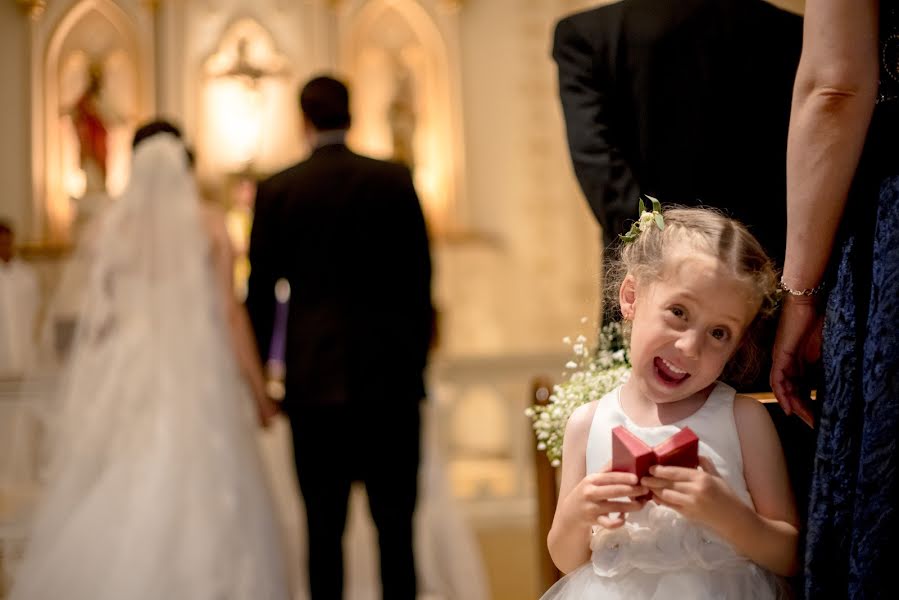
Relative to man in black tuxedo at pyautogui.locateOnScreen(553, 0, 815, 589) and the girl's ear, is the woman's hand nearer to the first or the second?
the girl's ear

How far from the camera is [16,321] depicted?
8164mm

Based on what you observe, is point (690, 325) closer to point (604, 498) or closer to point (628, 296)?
point (628, 296)

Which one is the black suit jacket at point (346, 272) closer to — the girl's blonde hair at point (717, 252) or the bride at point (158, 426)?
the bride at point (158, 426)

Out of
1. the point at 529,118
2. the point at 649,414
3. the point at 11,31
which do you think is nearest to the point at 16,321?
the point at 11,31

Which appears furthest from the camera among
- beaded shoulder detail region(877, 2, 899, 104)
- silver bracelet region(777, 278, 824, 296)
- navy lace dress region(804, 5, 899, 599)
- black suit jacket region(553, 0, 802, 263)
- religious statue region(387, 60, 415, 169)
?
religious statue region(387, 60, 415, 169)

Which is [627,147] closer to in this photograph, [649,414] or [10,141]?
[649,414]

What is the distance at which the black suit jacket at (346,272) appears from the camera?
3676mm

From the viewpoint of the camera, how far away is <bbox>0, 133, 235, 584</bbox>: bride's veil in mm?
3963

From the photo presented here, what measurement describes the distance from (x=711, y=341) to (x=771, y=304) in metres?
0.16

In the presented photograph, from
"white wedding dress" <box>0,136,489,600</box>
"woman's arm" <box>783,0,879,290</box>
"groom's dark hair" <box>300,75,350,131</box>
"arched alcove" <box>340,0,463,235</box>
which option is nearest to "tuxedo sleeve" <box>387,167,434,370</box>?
"groom's dark hair" <box>300,75,350,131</box>

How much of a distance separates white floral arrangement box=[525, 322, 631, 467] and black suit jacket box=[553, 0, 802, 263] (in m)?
0.27

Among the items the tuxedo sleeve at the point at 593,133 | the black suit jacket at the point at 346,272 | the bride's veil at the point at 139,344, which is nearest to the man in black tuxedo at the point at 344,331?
the black suit jacket at the point at 346,272

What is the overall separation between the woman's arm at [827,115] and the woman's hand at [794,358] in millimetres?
99

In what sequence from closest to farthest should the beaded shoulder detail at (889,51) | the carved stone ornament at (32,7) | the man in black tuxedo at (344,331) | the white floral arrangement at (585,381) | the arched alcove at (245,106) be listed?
the beaded shoulder detail at (889,51) → the white floral arrangement at (585,381) → the man in black tuxedo at (344,331) → the carved stone ornament at (32,7) → the arched alcove at (245,106)
